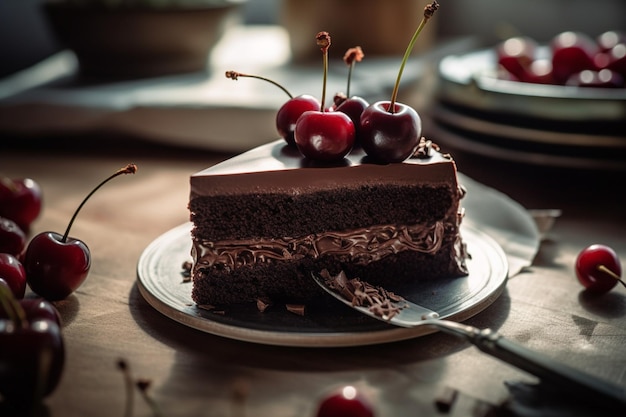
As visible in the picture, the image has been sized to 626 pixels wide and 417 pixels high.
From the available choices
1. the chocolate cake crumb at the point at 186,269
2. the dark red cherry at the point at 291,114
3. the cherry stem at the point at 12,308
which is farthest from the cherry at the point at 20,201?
the cherry stem at the point at 12,308

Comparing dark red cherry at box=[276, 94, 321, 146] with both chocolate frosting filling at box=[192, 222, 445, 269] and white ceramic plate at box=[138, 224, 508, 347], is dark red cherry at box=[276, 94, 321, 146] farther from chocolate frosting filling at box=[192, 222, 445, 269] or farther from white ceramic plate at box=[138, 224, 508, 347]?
white ceramic plate at box=[138, 224, 508, 347]

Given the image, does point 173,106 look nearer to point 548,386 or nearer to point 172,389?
point 172,389

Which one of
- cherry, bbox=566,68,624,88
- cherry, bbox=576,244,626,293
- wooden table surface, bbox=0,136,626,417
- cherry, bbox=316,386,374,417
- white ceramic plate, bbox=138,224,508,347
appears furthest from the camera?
cherry, bbox=566,68,624,88

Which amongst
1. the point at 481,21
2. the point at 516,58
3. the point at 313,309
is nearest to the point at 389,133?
the point at 313,309

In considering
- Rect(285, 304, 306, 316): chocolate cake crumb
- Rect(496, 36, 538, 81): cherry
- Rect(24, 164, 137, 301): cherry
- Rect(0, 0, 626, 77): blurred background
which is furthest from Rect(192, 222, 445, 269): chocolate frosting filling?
Rect(0, 0, 626, 77): blurred background

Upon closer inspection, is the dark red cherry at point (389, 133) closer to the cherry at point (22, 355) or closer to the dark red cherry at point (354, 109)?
the dark red cherry at point (354, 109)
